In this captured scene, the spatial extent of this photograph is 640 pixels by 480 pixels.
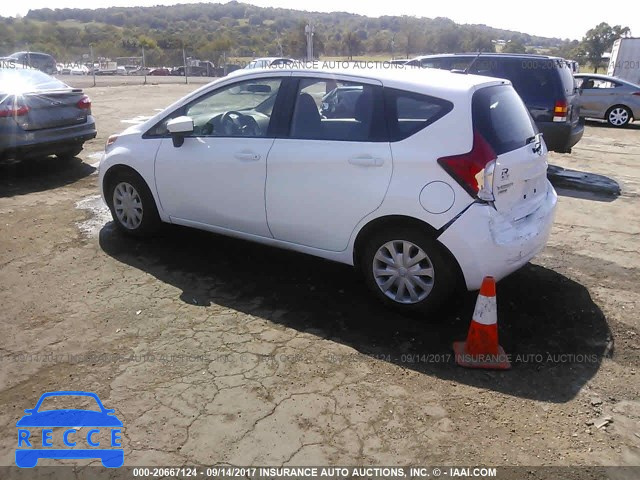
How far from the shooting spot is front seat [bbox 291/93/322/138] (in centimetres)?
425

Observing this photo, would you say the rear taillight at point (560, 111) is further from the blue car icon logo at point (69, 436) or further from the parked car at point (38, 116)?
the blue car icon logo at point (69, 436)

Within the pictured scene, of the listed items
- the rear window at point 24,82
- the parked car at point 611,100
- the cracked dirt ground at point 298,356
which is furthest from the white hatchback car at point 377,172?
the parked car at point 611,100

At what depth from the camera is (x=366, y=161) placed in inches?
153

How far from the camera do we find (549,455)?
2711 millimetres

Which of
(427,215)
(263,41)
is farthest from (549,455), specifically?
(263,41)

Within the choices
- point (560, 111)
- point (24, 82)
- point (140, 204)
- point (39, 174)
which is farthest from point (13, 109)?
point (560, 111)

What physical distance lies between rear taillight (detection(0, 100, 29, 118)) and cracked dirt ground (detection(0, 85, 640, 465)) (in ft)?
8.60

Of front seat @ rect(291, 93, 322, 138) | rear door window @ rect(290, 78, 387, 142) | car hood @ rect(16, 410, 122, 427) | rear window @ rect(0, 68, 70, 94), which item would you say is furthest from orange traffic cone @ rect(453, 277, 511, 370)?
rear window @ rect(0, 68, 70, 94)

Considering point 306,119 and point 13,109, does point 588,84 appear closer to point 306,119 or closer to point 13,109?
point 306,119

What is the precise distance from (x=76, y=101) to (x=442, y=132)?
259 inches

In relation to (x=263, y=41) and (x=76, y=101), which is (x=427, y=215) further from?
(x=263, y=41)

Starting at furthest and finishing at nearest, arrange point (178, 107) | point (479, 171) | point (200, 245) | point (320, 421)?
point (200, 245) → point (178, 107) → point (479, 171) → point (320, 421)

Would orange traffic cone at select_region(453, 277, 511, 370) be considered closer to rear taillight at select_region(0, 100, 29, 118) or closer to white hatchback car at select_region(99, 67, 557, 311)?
white hatchback car at select_region(99, 67, 557, 311)

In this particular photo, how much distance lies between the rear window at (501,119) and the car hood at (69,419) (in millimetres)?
2965
